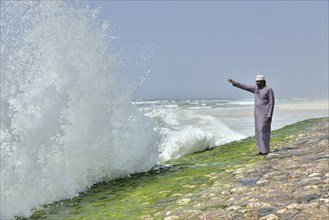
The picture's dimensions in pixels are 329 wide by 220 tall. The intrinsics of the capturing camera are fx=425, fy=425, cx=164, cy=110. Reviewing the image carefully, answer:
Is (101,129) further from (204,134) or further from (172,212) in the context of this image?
(204,134)

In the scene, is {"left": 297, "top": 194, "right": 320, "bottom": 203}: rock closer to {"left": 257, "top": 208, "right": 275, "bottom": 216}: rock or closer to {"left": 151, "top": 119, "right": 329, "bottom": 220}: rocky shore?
{"left": 151, "top": 119, "right": 329, "bottom": 220}: rocky shore

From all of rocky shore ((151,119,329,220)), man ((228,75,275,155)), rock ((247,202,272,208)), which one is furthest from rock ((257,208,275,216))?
man ((228,75,275,155))

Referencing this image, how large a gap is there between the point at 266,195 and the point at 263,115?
549 cm

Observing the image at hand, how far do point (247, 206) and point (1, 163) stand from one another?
3.88 metres

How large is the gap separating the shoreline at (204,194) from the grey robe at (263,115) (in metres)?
0.52

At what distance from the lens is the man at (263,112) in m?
10.5

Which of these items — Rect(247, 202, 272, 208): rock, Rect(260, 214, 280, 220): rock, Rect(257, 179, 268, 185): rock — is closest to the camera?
Rect(260, 214, 280, 220): rock

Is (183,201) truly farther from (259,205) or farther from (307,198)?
(307,198)

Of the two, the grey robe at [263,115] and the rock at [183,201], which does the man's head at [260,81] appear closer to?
the grey robe at [263,115]

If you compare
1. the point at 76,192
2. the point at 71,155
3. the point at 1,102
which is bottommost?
the point at 76,192

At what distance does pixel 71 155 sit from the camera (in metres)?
8.61

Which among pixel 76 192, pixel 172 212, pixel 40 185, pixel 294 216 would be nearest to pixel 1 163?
pixel 40 185

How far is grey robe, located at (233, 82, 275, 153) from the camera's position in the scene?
10.5 meters

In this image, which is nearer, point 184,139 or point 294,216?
point 294,216
